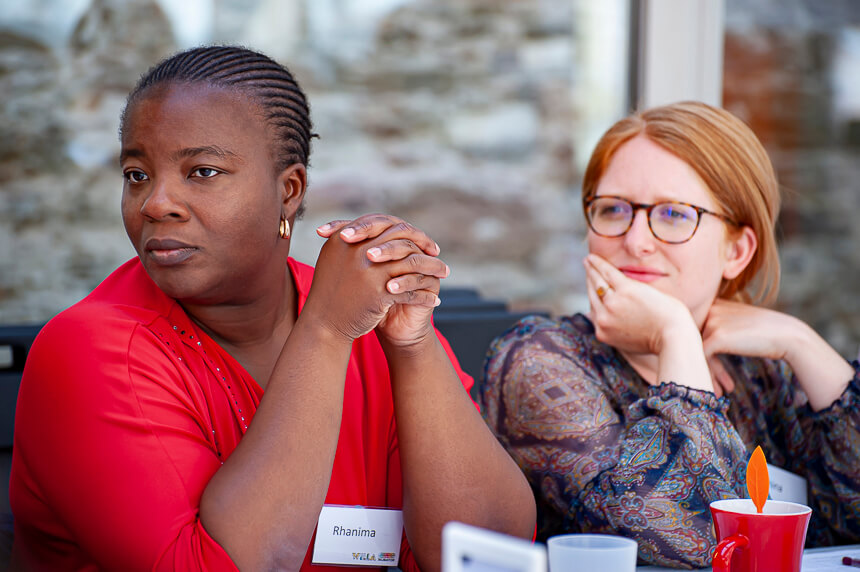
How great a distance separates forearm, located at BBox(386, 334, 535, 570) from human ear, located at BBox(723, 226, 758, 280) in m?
0.74

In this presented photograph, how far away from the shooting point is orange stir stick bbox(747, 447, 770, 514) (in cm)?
100

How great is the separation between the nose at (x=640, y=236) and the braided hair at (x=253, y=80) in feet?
2.05

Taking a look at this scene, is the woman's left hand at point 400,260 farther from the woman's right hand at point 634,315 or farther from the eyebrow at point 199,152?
the woman's right hand at point 634,315

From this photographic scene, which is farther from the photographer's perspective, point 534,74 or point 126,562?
point 534,74

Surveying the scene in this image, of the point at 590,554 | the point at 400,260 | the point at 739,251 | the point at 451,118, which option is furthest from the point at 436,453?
the point at 451,118

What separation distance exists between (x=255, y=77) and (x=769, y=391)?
1.17 metres

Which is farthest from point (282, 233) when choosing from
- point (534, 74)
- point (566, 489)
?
point (534, 74)

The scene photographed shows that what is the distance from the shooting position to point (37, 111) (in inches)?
162

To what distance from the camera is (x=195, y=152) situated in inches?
45.2

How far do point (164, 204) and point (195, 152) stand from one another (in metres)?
0.08

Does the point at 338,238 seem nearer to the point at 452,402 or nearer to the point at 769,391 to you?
the point at 452,402

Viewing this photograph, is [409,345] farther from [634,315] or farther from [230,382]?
[634,315]

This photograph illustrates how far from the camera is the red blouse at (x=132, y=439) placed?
1.03 meters

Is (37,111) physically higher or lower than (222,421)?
higher
